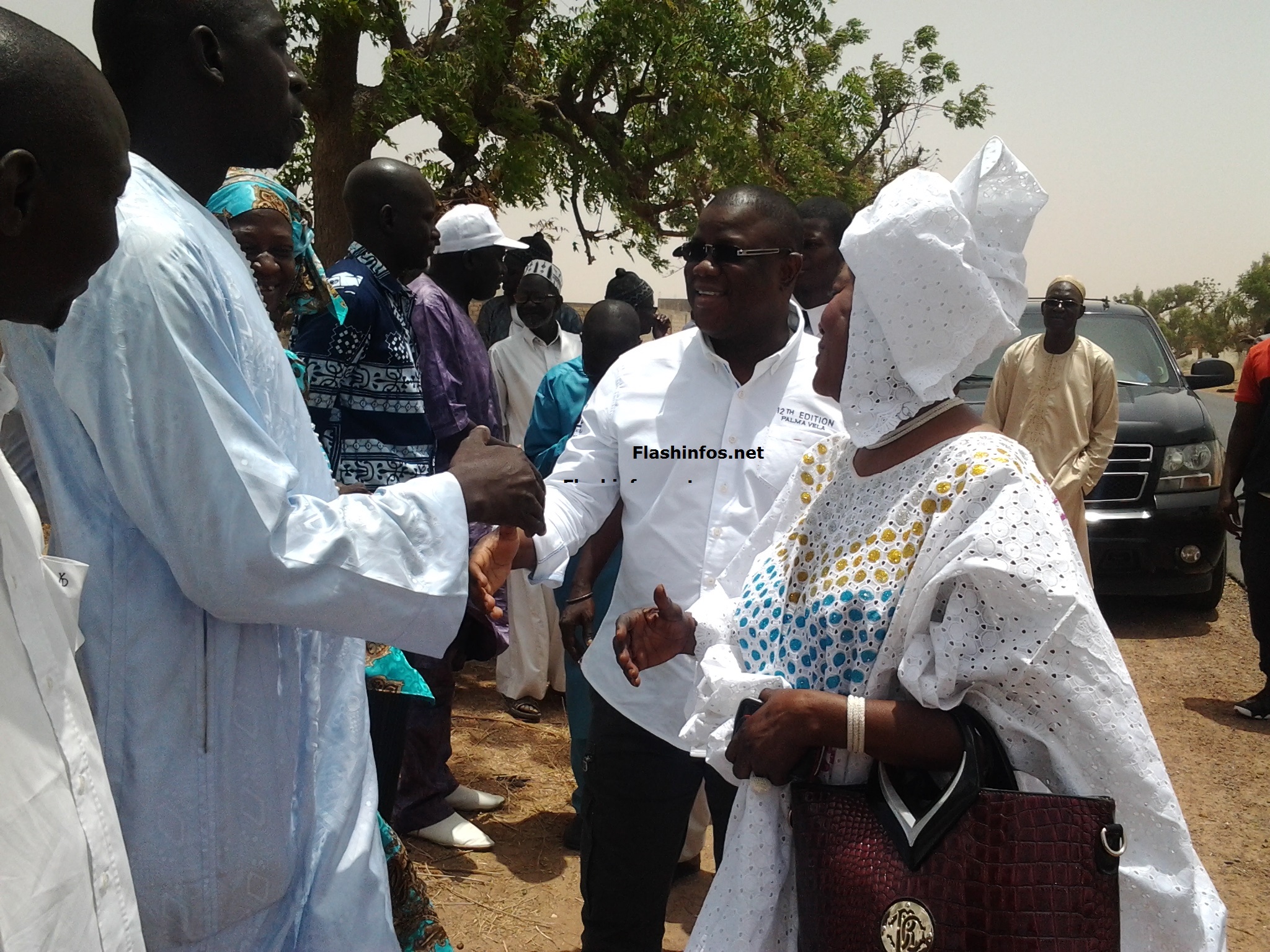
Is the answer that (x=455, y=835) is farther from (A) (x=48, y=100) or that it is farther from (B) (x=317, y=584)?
(A) (x=48, y=100)

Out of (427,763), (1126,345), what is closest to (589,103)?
(1126,345)

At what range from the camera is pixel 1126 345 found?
8.53 meters

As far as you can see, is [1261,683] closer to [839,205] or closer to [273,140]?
[839,205]

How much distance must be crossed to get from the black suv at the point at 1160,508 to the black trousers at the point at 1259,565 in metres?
1.42

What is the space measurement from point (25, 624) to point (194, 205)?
2.46 ft

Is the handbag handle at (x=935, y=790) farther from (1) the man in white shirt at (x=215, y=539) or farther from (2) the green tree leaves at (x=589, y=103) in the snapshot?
(2) the green tree leaves at (x=589, y=103)

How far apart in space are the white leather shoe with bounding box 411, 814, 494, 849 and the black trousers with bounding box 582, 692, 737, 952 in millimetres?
1577

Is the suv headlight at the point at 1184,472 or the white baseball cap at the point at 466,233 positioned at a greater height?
the white baseball cap at the point at 466,233

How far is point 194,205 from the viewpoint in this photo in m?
1.69

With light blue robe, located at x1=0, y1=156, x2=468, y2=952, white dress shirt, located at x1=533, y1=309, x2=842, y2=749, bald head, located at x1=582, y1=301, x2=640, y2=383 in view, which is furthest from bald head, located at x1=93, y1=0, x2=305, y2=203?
bald head, located at x1=582, y1=301, x2=640, y2=383

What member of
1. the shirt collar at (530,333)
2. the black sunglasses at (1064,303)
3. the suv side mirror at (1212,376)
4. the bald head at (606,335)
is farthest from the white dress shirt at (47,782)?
the suv side mirror at (1212,376)

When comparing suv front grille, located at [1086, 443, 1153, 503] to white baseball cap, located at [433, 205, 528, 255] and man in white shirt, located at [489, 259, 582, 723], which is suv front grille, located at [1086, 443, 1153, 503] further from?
white baseball cap, located at [433, 205, 528, 255]

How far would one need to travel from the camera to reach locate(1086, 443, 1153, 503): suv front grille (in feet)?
24.8

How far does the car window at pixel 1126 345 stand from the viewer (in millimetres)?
8305
